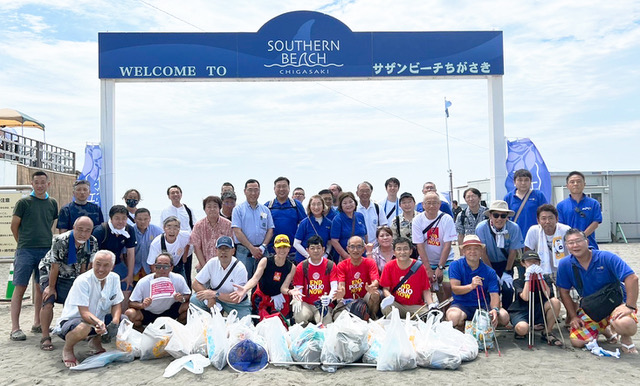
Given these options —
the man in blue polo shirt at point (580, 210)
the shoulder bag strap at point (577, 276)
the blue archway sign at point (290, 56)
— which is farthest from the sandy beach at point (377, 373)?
the blue archway sign at point (290, 56)

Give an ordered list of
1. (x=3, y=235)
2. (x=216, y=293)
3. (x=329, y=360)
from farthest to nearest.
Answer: (x=3, y=235), (x=216, y=293), (x=329, y=360)

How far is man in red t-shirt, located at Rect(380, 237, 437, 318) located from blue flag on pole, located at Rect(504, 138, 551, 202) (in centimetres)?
370

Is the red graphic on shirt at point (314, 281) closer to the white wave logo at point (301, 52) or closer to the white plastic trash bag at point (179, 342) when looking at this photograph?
the white plastic trash bag at point (179, 342)

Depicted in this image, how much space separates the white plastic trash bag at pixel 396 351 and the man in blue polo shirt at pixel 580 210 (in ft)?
9.94

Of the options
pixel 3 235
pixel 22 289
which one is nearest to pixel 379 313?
pixel 22 289

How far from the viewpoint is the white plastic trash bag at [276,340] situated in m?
4.71

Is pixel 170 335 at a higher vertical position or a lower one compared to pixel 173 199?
lower

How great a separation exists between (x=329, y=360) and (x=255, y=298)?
161 centimetres

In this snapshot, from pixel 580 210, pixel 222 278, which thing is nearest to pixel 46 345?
pixel 222 278

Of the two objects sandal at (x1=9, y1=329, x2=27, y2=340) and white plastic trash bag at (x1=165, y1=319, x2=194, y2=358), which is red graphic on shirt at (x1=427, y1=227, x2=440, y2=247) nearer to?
white plastic trash bag at (x1=165, y1=319, x2=194, y2=358)

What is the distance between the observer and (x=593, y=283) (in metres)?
5.17

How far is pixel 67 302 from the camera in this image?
16.3ft

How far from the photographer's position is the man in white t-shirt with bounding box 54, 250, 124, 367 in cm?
484

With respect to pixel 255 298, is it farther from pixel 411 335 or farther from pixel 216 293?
pixel 411 335
